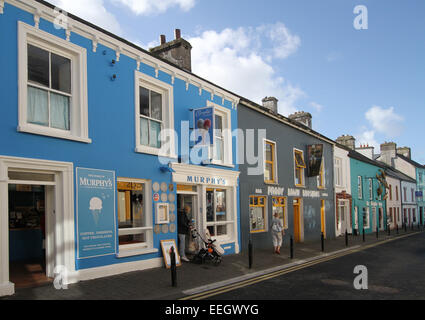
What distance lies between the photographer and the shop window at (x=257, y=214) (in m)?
16.7

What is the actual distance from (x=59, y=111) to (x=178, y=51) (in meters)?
6.81

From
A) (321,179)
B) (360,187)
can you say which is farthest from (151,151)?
(360,187)

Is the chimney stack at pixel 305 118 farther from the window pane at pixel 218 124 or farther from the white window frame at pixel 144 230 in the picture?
the white window frame at pixel 144 230

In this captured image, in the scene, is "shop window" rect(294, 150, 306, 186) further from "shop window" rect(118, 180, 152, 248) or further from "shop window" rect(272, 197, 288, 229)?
"shop window" rect(118, 180, 152, 248)

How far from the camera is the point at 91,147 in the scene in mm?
9562

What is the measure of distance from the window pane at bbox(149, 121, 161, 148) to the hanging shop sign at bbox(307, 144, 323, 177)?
12.6 meters

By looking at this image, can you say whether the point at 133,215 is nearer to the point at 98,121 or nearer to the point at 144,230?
the point at 144,230

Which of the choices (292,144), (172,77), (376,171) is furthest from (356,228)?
(172,77)

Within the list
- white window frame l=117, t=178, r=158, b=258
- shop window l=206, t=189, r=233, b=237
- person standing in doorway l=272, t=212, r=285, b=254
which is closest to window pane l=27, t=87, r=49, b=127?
white window frame l=117, t=178, r=158, b=258

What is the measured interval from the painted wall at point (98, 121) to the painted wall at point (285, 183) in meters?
4.79

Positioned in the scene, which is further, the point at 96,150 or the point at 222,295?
the point at 96,150
